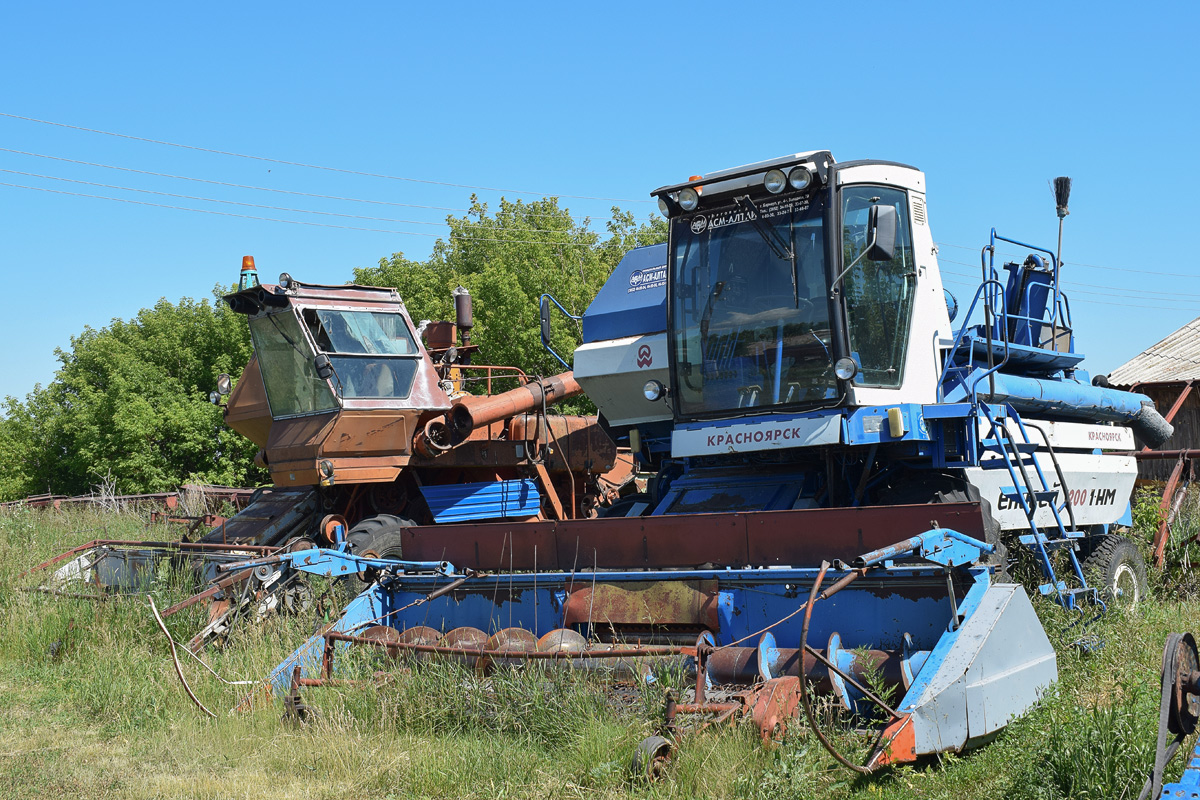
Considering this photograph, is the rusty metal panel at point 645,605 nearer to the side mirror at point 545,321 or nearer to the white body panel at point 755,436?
the white body panel at point 755,436

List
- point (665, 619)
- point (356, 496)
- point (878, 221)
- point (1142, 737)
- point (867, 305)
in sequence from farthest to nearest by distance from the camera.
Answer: point (356, 496) < point (867, 305) < point (878, 221) < point (665, 619) < point (1142, 737)

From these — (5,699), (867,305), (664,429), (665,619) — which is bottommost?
(5,699)

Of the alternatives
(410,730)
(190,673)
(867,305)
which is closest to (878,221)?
(867,305)

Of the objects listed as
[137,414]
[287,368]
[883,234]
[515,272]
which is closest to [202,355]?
[137,414]

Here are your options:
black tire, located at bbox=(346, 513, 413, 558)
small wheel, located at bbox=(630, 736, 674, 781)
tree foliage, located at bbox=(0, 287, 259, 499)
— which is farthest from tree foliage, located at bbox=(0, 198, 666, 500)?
small wheel, located at bbox=(630, 736, 674, 781)

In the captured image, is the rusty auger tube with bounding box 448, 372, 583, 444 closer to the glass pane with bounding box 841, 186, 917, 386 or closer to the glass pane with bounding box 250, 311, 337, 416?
the glass pane with bounding box 250, 311, 337, 416

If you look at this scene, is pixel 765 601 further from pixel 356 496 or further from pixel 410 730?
pixel 356 496

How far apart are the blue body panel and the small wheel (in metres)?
5.01

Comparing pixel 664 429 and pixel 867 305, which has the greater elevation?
pixel 867 305

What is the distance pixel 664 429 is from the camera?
30.9 feet

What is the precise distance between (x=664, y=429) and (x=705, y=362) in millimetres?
1488

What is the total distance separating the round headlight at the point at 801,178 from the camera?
7.48 meters

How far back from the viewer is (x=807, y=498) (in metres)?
7.71

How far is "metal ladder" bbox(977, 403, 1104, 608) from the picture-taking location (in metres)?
6.93
